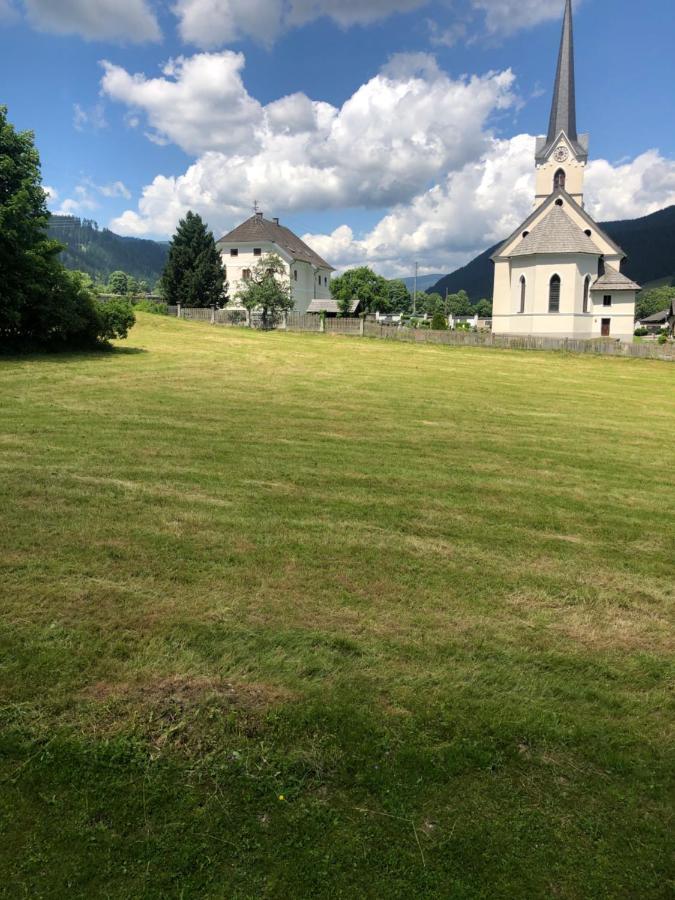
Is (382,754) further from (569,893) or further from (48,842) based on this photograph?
(48,842)

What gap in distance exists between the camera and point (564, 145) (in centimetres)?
5769

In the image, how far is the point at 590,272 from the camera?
4894cm

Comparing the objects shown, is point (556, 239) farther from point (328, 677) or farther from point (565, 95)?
point (328, 677)

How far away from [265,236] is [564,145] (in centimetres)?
3096

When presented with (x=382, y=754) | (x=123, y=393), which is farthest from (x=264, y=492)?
(x=123, y=393)

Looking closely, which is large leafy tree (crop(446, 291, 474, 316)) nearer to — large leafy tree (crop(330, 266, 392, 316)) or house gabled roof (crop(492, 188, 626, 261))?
large leafy tree (crop(330, 266, 392, 316))

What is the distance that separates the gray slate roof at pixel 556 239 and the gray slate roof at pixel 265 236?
24.4 metres

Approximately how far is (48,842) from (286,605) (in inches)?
90.5

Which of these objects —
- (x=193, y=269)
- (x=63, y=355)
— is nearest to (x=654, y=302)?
(x=193, y=269)

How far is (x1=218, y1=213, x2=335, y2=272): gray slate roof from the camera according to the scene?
61625 millimetres

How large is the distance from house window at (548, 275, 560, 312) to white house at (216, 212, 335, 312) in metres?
24.9

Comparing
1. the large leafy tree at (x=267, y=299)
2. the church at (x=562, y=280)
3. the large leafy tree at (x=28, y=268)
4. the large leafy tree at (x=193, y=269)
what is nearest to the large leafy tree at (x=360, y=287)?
the large leafy tree at (x=193, y=269)

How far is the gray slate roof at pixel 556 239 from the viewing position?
1874 inches

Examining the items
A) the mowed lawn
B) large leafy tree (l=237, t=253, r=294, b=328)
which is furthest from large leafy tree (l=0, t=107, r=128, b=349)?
large leafy tree (l=237, t=253, r=294, b=328)
